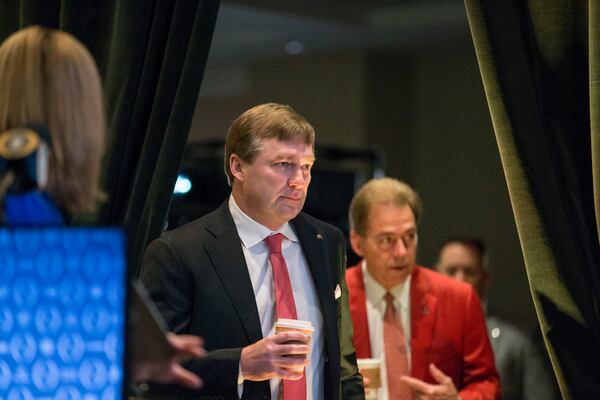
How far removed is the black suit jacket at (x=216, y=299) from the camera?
2.29 m

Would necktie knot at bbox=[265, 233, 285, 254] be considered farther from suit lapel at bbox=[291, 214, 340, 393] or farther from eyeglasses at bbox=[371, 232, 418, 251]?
eyeglasses at bbox=[371, 232, 418, 251]

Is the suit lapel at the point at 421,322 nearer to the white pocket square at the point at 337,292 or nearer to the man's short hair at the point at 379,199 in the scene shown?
the man's short hair at the point at 379,199

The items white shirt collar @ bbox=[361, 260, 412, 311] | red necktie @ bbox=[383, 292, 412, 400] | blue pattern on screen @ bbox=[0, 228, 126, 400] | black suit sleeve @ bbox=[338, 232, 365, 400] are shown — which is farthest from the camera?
white shirt collar @ bbox=[361, 260, 412, 311]

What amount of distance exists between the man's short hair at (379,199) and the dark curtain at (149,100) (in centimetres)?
89

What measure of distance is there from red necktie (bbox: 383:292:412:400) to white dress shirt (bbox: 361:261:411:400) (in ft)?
0.04

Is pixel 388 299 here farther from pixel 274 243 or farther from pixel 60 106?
pixel 60 106

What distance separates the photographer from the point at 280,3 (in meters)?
7.03

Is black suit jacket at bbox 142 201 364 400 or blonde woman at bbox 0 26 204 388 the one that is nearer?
blonde woman at bbox 0 26 204 388

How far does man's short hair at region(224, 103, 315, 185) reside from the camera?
247cm

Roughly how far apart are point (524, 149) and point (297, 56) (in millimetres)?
6579

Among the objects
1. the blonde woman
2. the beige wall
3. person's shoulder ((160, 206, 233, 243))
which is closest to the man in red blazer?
person's shoulder ((160, 206, 233, 243))

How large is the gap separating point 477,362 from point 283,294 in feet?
3.50

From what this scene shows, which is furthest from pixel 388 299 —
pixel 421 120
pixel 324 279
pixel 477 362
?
pixel 421 120

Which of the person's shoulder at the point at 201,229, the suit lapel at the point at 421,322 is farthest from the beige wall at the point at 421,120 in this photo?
the person's shoulder at the point at 201,229
